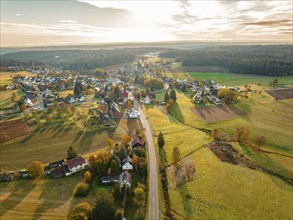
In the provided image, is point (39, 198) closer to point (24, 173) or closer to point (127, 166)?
point (24, 173)

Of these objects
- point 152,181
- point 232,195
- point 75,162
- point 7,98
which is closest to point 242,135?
point 232,195

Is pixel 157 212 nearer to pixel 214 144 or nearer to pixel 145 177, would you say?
pixel 145 177

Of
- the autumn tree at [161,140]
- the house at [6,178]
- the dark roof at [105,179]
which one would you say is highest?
the autumn tree at [161,140]

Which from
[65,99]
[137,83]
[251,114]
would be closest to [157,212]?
[251,114]

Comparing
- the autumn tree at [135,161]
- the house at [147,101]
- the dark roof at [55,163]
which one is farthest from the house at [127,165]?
the house at [147,101]

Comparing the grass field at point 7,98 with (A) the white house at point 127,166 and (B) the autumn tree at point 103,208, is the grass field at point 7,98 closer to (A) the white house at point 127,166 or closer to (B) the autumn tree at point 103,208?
(A) the white house at point 127,166

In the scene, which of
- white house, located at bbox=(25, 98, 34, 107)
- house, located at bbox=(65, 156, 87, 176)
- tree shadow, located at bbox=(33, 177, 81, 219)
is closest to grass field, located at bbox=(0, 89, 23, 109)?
white house, located at bbox=(25, 98, 34, 107)

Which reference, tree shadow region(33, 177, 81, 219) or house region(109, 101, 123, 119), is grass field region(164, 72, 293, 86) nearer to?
house region(109, 101, 123, 119)
